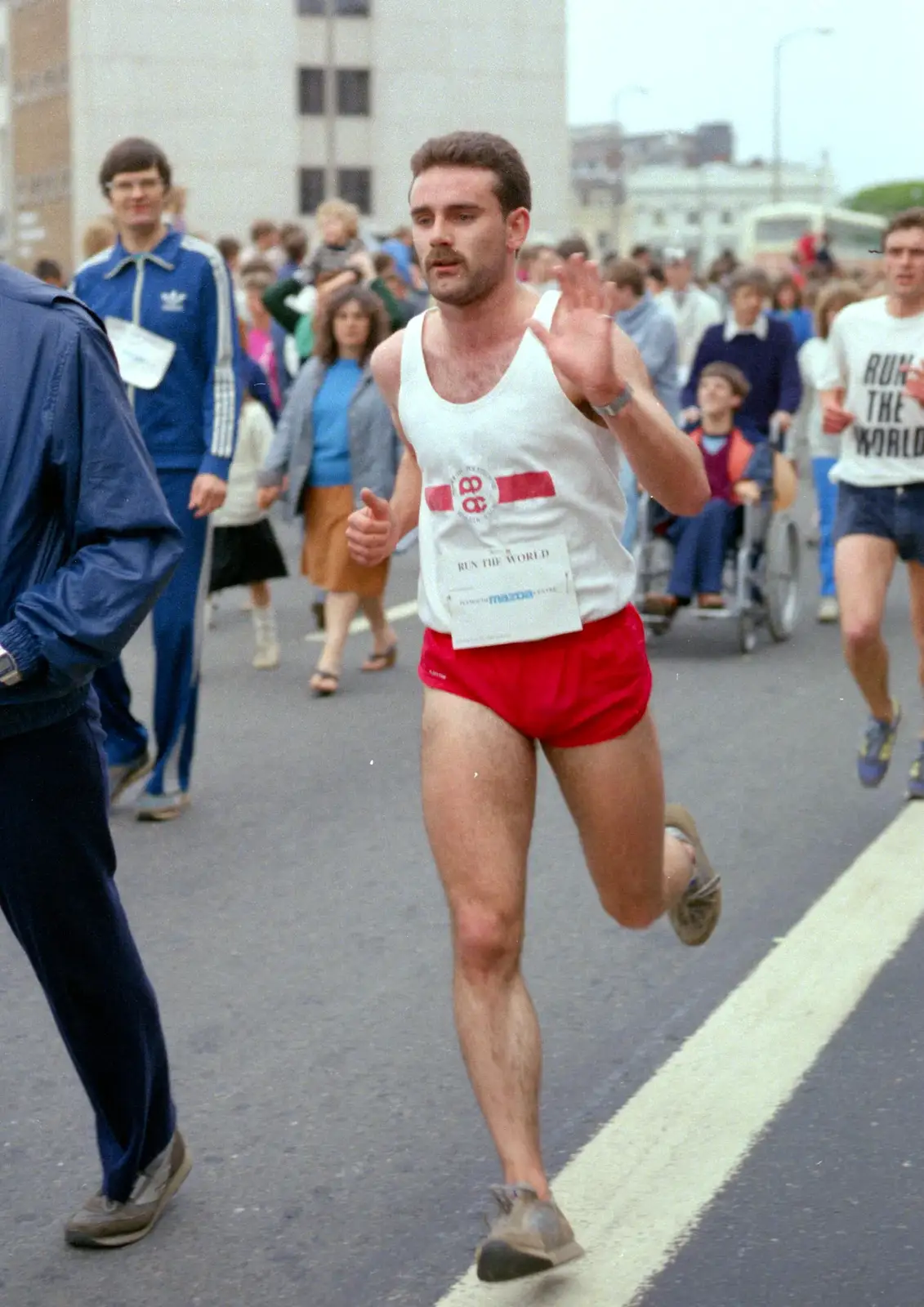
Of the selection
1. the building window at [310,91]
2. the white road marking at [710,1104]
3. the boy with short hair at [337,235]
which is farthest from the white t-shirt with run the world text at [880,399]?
the building window at [310,91]

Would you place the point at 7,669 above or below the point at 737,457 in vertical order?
above

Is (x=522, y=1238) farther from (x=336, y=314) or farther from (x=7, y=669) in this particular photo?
(x=336, y=314)

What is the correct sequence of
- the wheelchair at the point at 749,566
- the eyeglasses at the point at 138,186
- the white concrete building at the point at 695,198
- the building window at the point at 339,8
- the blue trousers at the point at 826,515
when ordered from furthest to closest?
the white concrete building at the point at 695,198
the building window at the point at 339,8
the blue trousers at the point at 826,515
the wheelchair at the point at 749,566
the eyeglasses at the point at 138,186

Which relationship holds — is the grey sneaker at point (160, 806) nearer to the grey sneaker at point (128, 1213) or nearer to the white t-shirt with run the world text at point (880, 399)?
the white t-shirt with run the world text at point (880, 399)

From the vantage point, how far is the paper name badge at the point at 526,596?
417 cm

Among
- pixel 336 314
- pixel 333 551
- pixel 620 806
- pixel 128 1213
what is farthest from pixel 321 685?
pixel 128 1213

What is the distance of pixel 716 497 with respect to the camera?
38.6 ft

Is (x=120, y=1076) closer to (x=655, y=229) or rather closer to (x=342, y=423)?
(x=342, y=423)

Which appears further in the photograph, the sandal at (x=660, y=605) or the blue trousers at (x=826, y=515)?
the blue trousers at (x=826, y=515)

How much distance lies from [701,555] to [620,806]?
7.61 metres

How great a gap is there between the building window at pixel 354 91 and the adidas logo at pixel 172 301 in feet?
199

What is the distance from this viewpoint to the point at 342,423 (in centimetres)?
1087

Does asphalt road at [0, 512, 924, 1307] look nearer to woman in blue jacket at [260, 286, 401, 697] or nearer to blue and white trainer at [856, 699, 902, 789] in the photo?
blue and white trainer at [856, 699, 902, 789]

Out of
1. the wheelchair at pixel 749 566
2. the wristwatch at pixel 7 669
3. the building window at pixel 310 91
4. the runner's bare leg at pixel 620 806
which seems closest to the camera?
the wristwatch at pixel 7 669
